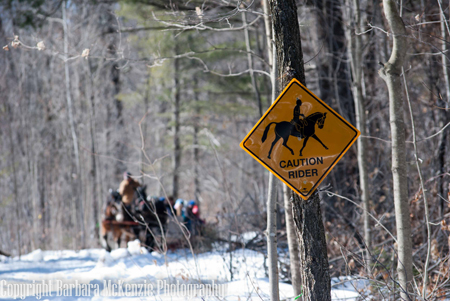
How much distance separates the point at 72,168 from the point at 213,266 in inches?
372

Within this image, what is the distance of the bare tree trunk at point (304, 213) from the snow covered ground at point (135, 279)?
763 millimetres

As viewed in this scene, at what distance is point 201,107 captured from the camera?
16.6 m

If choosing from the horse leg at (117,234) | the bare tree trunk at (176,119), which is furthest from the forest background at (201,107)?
the horse leg at (117,234)

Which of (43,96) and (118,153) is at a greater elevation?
(43,96)

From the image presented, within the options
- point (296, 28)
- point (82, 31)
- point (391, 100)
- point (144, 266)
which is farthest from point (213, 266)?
point (82, 31)

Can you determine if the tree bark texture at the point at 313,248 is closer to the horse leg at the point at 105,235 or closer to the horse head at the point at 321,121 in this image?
the horse head at the point at 321,121

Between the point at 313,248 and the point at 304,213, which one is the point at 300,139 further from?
the point at 313,248

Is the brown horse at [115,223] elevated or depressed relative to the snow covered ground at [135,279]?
elevated

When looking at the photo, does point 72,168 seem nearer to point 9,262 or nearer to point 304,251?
point 9,262

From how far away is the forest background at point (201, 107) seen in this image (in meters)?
6.18

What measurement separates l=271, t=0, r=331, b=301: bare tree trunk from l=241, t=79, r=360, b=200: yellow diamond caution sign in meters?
0.16

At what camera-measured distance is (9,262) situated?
824 cm

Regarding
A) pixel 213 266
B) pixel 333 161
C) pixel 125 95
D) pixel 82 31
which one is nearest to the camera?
pixel 333 161

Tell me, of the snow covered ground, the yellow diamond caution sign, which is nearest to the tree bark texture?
the yellow diamond caution sign
